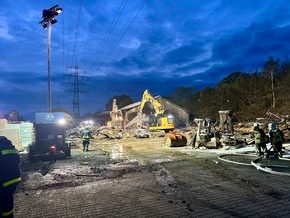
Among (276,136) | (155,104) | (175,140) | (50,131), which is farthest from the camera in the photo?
(155,104)

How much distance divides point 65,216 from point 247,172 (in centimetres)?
627

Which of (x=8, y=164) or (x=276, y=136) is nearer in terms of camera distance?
(x=8, y=164)

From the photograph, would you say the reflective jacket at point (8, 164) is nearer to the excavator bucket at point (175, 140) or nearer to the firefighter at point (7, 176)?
the firefighter at point (7, 176)

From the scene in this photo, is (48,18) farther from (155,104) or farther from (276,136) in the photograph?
(276,136)

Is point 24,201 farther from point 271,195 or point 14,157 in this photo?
point 271,195

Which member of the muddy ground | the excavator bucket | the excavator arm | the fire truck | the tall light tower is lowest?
the muddy ground

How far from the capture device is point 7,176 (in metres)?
3.84

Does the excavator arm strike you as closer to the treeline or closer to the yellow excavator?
the yellow excavator

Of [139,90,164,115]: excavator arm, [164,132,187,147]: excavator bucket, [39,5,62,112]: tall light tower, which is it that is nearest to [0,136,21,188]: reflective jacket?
[164,132,187,147]: excavator bucket

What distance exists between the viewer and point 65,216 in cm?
473

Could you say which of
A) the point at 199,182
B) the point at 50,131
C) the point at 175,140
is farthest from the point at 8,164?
the point at 175,140

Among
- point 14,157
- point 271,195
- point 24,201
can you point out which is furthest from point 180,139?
point 14,157

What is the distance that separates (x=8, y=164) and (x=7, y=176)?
0.64 ft

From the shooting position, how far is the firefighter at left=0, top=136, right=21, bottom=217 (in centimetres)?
377
